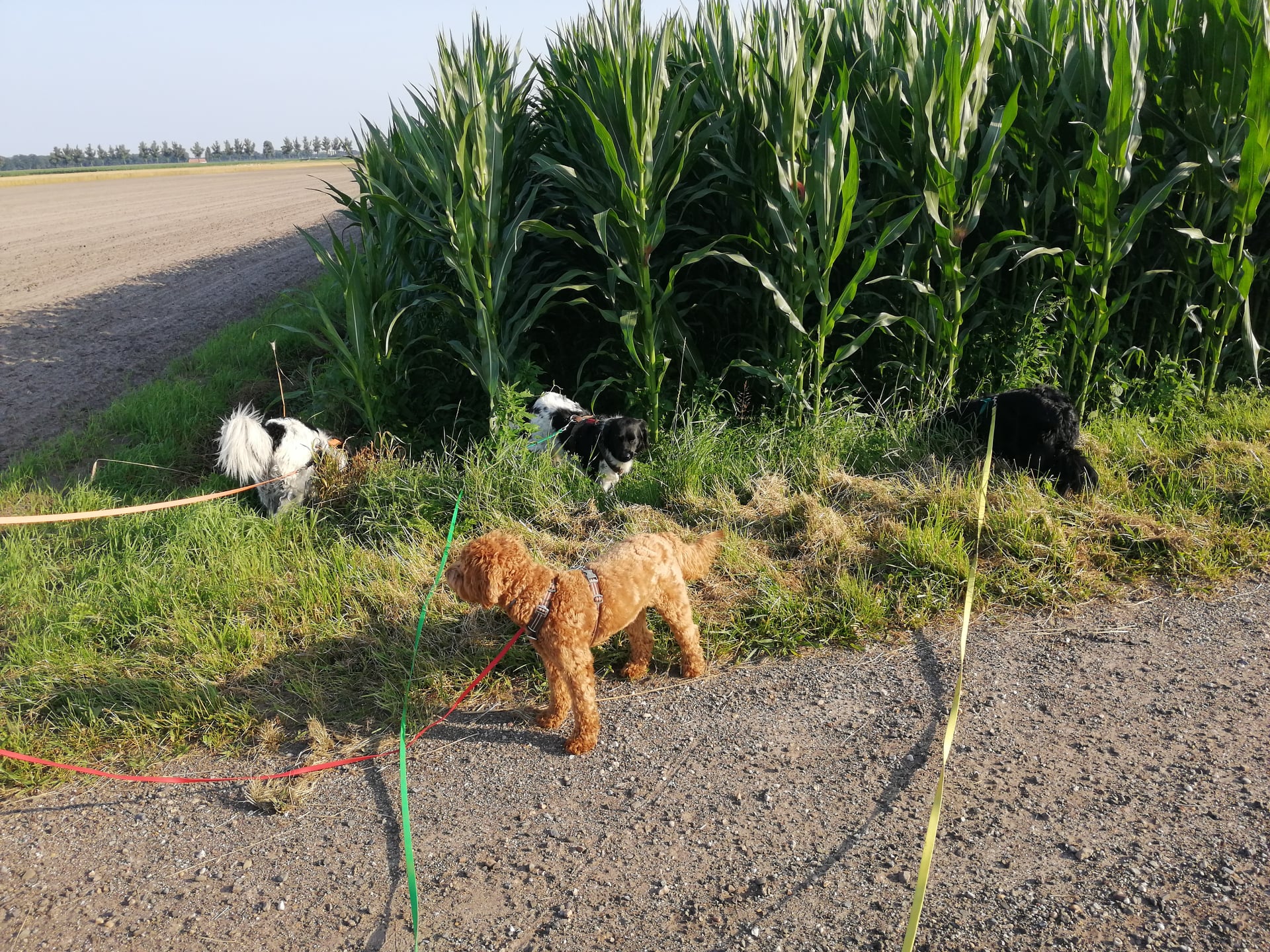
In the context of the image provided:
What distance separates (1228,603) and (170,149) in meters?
145

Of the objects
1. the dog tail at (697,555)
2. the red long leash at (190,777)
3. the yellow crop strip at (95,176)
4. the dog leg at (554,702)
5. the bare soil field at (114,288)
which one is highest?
the yellow crop strip at (95,176)

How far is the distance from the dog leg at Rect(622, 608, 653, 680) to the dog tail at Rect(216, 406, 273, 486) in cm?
294

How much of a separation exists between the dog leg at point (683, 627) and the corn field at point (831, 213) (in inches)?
91.4

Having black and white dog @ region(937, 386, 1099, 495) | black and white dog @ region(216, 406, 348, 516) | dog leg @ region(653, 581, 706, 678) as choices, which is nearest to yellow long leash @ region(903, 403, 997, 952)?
dog leg @ region(653, 581, 706, 678)

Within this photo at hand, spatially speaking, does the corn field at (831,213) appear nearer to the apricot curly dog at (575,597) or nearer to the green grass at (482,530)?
the green grass at (482,530)

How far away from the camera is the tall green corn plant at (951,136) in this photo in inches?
206

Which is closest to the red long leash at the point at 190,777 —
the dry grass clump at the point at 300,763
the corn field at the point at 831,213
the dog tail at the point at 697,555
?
the dry grass clump at the point at 300,763

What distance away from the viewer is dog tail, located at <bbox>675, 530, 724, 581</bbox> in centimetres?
368

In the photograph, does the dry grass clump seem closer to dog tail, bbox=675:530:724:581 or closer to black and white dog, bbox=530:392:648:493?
dog tail, bbox=675:530:724:581

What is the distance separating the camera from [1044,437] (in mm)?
4914

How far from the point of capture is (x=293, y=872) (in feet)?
9.12

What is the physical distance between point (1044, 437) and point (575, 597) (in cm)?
316

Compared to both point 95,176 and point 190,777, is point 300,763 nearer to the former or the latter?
point 190,777

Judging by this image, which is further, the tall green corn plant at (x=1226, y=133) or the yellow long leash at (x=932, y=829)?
the tall green corn plant at (x=1226, y=133)
